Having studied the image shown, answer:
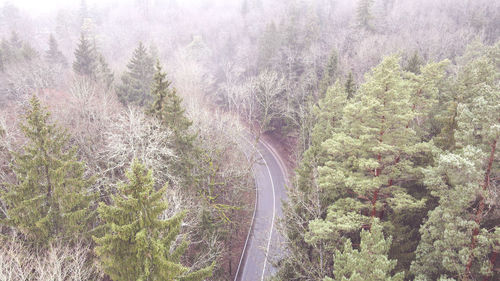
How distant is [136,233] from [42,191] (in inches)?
322

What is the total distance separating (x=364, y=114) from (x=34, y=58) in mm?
42089

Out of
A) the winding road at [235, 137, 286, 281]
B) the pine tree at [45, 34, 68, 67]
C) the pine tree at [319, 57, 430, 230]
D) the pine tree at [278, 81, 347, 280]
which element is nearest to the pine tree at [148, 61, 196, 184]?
the winding road at [235, 137, 286, 281]

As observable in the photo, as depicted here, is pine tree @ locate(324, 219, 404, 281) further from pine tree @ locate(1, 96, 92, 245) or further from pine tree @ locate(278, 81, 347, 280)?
pine tree @ locate(1, 96, 92, 245)

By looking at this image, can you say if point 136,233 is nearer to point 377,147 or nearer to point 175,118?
point 377,147

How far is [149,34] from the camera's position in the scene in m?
64.0

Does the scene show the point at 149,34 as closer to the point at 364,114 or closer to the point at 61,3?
the point at 61,3

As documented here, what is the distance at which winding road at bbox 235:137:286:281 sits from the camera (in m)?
23.6

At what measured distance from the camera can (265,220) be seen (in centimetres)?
2895

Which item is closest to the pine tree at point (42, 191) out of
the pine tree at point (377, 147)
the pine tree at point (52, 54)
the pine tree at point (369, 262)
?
the pine tree at point (369, 262)

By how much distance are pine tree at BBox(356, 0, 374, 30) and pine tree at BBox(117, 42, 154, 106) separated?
1301 inches

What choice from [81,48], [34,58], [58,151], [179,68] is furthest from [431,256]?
[34,58]

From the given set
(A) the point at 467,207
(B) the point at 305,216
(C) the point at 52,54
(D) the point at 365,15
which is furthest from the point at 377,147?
(C) the point at 52,54

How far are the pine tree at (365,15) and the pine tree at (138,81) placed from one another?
33.0m

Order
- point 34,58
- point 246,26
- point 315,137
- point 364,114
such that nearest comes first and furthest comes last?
1. point 364,114
2. point 315,137
3. point 34,58
4. point 246,26
